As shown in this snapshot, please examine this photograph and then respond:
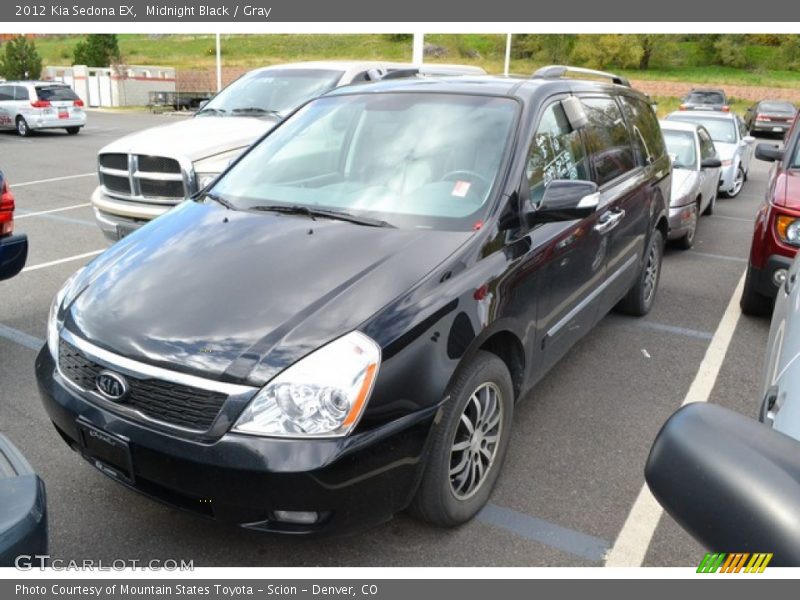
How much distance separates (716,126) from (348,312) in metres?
12.5

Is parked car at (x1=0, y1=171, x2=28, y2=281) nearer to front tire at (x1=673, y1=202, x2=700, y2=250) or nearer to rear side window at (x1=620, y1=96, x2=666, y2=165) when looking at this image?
rear side window at (x1=620, y1=96, x2=666, y2=165)

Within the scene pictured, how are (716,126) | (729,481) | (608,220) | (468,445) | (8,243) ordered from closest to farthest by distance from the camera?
1. (729,481)
2. (468,445)
3. (608,220)
4. (8,243)
5. (716,126)

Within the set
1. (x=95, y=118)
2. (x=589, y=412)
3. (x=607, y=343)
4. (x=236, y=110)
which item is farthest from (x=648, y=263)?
(x=95, y=118)

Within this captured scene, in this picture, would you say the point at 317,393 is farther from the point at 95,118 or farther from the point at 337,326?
the point at 95,118

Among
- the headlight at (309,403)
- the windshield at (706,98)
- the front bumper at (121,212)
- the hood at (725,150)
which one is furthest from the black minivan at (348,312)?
the windshield at (706,98)

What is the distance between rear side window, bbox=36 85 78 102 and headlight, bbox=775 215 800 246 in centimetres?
2287

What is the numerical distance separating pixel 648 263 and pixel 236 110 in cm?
502

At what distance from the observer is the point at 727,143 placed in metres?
12.3

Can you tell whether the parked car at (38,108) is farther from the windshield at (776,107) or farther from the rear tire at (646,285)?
the windshield at (776,107)

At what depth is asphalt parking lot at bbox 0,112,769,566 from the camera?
282 cm

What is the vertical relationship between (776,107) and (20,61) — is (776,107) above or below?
above

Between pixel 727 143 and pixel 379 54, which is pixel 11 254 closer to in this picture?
pixel 727 143

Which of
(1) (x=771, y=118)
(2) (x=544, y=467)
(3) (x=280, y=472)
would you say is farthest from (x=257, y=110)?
(1) (x=771, y=118)

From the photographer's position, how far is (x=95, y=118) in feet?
105
